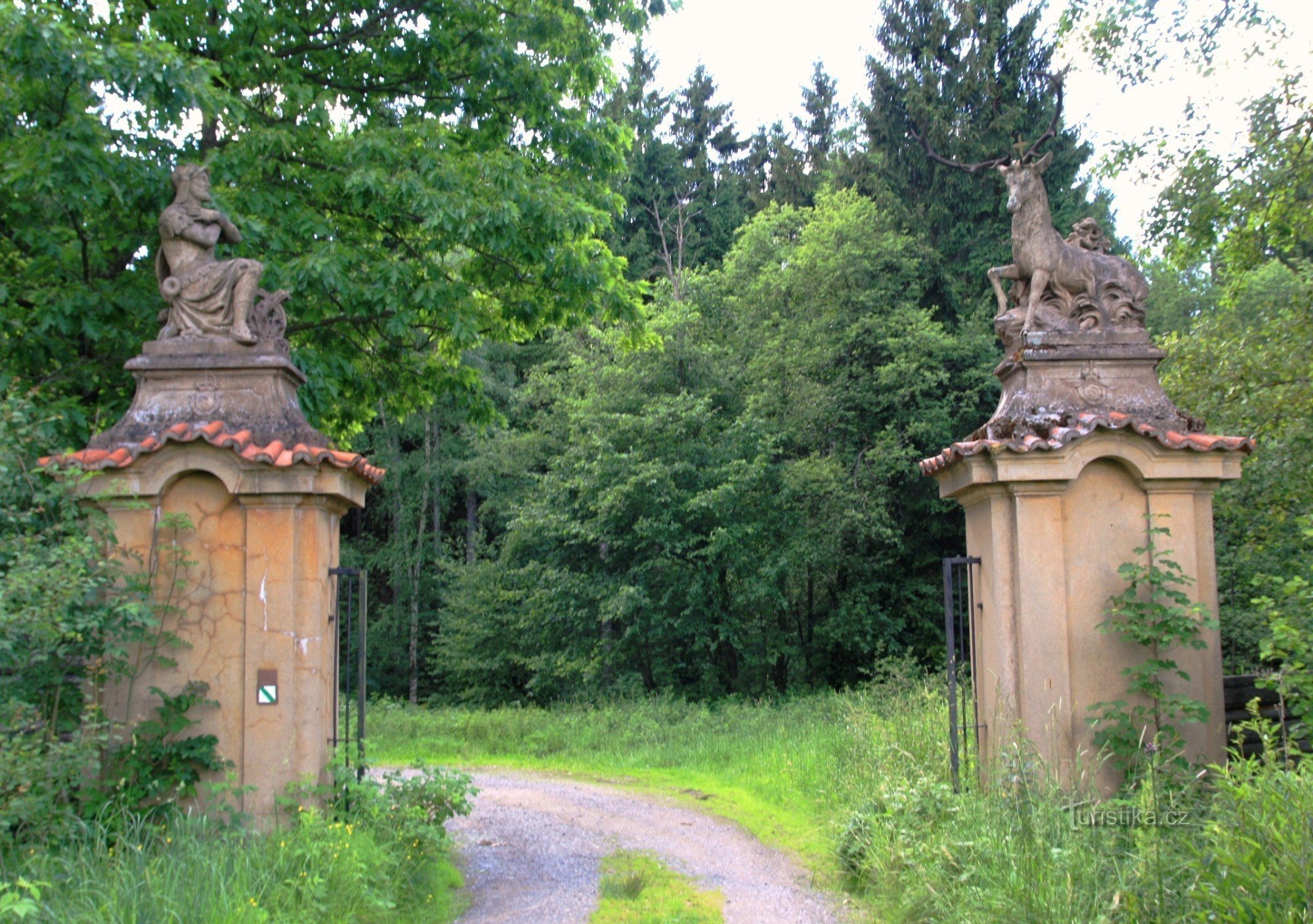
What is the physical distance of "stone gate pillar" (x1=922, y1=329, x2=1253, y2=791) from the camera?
701cm

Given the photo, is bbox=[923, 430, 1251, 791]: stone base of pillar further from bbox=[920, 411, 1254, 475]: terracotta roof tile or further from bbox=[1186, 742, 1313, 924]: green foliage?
bbox=[1186, 742, 1313, 924]: green foliage

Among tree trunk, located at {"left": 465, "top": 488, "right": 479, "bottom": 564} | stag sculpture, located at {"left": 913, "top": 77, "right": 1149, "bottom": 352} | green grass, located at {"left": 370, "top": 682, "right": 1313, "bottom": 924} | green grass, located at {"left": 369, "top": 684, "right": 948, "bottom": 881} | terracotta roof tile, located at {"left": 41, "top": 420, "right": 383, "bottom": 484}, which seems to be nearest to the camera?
green grass, located at {"left": 370, "top": 682, "right": 1313, "bottom": 924}

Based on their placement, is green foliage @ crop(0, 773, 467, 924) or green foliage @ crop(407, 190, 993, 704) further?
green foliage @ crop(407, 190, 993, 704)

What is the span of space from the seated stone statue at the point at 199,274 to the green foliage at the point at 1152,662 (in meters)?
6.18

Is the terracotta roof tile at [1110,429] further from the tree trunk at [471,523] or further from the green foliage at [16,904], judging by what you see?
the tree trunk at [471,523]

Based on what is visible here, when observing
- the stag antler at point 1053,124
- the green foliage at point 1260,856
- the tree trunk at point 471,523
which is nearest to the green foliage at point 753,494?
the tree trunk at point 471,523

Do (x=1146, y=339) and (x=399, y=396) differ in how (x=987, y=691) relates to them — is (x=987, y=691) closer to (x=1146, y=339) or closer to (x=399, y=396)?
(x=1146, y=339)

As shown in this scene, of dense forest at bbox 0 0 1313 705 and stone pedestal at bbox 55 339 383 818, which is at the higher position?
dense forest at bbox 0 0 1313 705

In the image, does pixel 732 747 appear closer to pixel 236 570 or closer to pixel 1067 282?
pixel 1067 282

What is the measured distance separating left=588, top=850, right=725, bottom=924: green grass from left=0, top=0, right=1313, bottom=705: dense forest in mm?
5356

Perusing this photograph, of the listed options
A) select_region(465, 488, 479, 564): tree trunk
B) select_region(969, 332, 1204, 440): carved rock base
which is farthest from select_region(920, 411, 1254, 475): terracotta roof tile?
select_region(465, 488, 479, 564): tree trunk

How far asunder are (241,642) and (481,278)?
588 cm

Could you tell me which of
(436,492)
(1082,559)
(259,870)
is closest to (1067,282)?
(1082,559)

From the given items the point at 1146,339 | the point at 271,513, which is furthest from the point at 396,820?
the point at 1146,339
